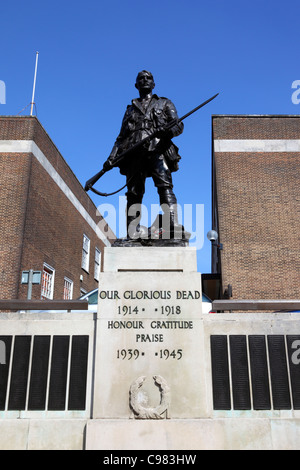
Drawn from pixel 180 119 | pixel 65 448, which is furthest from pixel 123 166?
pixel 65 448

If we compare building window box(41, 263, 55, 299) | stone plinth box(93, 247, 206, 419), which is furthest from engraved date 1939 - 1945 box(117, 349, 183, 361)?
building window box(41, 263, 55, 299)

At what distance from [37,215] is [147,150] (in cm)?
1448

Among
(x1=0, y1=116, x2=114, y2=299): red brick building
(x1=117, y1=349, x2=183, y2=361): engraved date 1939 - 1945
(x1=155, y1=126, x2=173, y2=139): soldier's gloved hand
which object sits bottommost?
(x1=117, y1=349, x2=183, y2=361): engraved date 1939 - 1945

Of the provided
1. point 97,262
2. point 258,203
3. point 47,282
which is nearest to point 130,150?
point 258,203

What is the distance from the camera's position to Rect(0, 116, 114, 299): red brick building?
57.7ft

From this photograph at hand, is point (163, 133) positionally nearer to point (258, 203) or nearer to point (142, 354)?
point (142, 354)

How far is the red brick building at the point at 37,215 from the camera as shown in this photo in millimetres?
17594

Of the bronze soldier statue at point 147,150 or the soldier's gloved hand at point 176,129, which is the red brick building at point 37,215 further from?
the soldier's gloved hand at point 176,129

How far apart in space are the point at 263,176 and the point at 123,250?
15.2 metres

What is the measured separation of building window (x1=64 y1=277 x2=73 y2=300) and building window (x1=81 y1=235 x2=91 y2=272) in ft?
9.28

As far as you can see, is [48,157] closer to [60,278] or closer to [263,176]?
[60,278]

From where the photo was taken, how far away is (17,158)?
62.8 ft

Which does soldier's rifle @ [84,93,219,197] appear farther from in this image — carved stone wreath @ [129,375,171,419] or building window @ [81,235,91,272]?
building window @ [81,235,91,272]

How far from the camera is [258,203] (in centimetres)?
1855
